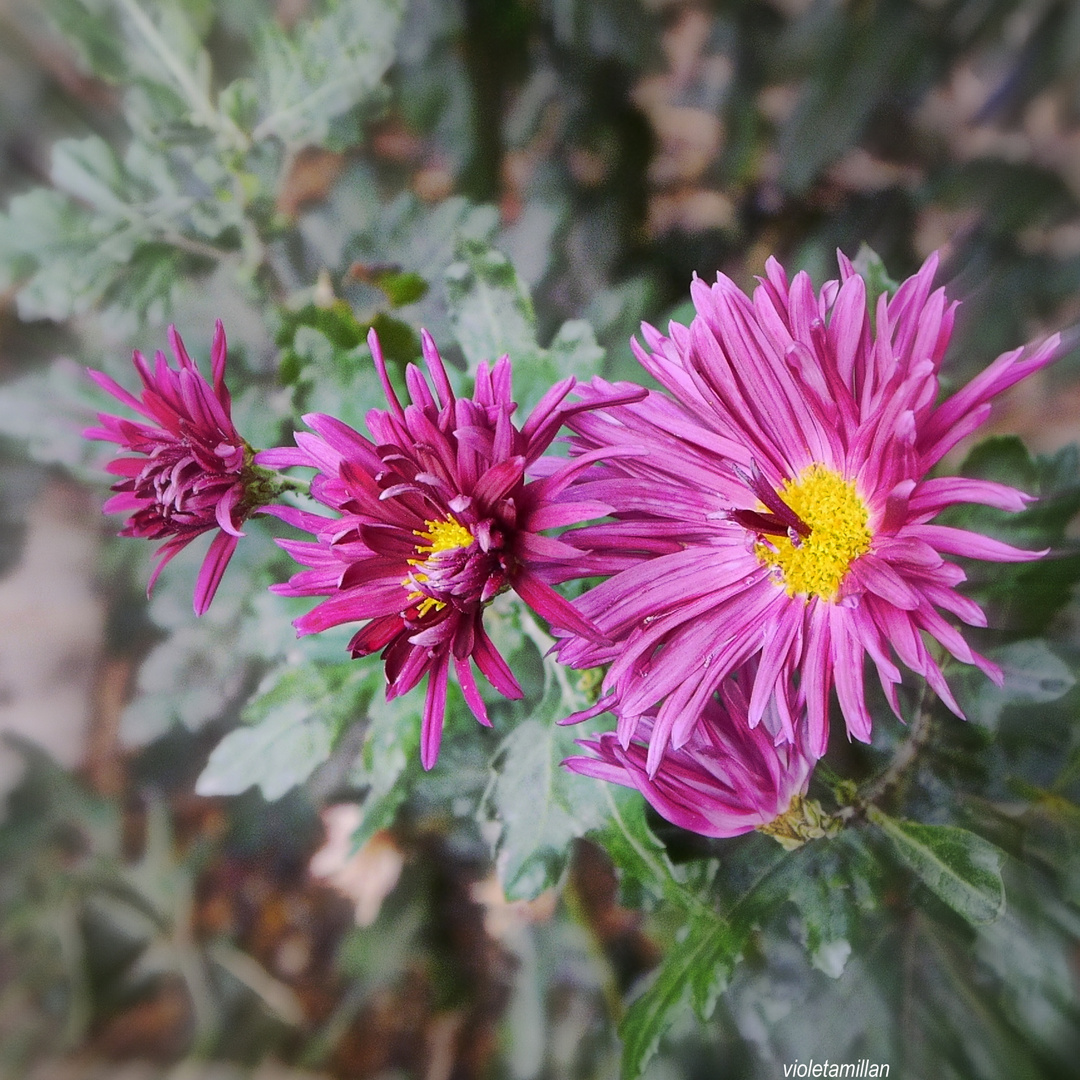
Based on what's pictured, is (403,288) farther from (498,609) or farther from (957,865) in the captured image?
(957,865)

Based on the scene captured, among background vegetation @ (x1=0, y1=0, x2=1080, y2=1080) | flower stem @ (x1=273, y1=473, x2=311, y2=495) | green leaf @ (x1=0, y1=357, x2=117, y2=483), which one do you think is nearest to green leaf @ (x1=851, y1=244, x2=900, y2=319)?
background vegetation @ (x1=0, y1=0, x2=1080, y2=1080)

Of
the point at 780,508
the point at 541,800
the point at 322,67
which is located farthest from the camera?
the point at 322,67

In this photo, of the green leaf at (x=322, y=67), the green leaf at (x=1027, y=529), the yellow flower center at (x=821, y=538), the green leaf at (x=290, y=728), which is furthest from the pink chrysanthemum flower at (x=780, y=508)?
the green leaf at (x=322, y=67)

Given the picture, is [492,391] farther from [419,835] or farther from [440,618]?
[419,835]

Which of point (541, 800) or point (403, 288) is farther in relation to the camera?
point (403, 288)

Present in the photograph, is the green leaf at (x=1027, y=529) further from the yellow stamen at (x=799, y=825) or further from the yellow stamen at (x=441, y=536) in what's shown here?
the yellow stamen at (x=441, y=536)

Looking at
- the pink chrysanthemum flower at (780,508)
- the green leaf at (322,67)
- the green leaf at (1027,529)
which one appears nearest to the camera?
the pink chrysanthemum flower at (780,508)

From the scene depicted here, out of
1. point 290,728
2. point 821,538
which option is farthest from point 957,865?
point 290,728
